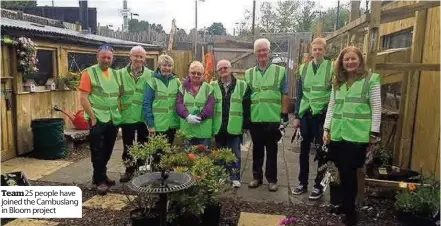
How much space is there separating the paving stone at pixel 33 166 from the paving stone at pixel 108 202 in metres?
1.30

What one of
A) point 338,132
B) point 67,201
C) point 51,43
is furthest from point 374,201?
point 51,43

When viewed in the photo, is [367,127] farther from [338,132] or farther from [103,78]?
[103,78]

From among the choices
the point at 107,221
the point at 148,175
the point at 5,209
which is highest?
the point at 148,175

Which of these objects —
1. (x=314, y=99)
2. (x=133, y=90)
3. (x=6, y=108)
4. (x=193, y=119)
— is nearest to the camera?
(x=314, y=99)

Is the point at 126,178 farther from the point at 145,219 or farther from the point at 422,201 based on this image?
the point at 422,201

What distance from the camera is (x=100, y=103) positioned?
14.6 feet

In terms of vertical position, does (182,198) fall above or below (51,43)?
below

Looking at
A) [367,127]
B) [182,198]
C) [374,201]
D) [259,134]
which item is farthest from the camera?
[259,134]

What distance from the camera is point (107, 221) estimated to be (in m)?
3.76

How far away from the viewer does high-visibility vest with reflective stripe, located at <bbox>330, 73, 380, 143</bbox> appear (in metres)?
3.52

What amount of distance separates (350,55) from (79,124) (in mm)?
5448

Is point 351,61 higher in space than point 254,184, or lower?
higher

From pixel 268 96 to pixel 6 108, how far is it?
4.17m

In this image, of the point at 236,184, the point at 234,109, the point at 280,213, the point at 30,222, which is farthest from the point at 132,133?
the point at 280,213
